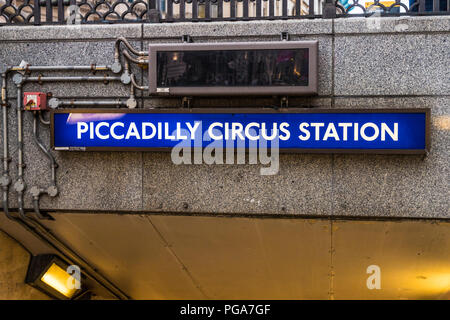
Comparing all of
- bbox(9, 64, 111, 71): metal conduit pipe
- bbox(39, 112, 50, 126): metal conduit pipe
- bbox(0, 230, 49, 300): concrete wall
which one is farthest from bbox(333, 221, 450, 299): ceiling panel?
bbox(0, 230, 49, 300): concrete wall

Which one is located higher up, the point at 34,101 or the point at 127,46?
the point at 127,46

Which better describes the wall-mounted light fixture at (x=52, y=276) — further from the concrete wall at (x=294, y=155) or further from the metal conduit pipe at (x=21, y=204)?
the concrete wall at (x=294, y=155)

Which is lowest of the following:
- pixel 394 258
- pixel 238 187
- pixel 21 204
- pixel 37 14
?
pixel 394 258

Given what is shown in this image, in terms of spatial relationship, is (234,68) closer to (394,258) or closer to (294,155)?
(294,155)

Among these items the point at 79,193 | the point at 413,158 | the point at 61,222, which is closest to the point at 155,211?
the point at 79,193

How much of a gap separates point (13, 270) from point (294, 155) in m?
4.54

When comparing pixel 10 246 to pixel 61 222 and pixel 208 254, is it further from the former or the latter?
pixel 208 254

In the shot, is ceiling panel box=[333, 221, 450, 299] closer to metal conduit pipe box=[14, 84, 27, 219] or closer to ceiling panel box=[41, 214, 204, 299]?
ceiling panel box=[41, 214, 204, 299]

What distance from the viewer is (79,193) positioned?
5289 millimetres

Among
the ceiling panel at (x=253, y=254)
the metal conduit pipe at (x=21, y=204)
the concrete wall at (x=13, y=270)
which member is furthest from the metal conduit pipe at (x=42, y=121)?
the concrete wall at (x=13, y=270)

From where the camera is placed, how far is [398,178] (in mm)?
4832

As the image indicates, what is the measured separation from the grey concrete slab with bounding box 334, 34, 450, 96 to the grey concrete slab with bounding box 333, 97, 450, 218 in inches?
5.2

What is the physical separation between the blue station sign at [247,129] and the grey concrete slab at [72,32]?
0.93 metres

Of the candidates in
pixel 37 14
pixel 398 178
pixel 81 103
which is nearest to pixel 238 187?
pixel 398 178
